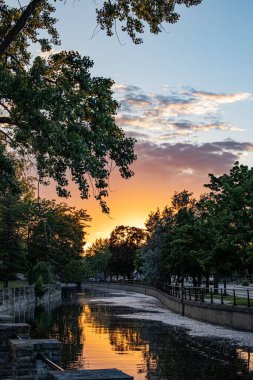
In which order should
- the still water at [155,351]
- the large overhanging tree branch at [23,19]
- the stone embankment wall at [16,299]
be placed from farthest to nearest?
the stone embankment wall at [16,299] → the still water at [155,351] → the large overhanging tree branch at [23,19]

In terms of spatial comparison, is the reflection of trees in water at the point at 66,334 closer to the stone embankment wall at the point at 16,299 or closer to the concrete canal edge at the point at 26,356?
the concrete canal edge at the point at 26,356

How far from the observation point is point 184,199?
96.0m

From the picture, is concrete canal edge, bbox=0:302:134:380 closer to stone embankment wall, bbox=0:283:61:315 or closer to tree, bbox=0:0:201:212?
tree, bbox=0:0:201:212

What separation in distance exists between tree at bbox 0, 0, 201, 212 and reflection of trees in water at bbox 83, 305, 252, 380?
19.2ft

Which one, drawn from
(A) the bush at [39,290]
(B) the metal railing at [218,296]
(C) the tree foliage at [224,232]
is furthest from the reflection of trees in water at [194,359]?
(A) the bush at [39,290]

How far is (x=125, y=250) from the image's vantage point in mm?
146625

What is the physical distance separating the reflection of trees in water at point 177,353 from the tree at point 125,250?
110 metres

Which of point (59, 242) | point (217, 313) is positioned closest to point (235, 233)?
point (217, 313)

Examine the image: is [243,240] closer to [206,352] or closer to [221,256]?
[221,256]

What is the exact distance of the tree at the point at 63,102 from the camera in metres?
17.9

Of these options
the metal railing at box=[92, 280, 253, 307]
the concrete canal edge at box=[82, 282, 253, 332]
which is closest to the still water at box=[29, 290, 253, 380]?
the concrete canal edge at box=[82, 282, 253, 332]

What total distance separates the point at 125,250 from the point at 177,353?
124 metres

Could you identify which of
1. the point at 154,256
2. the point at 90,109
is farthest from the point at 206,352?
the point at 154,256

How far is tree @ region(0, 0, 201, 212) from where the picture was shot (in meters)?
17.9
